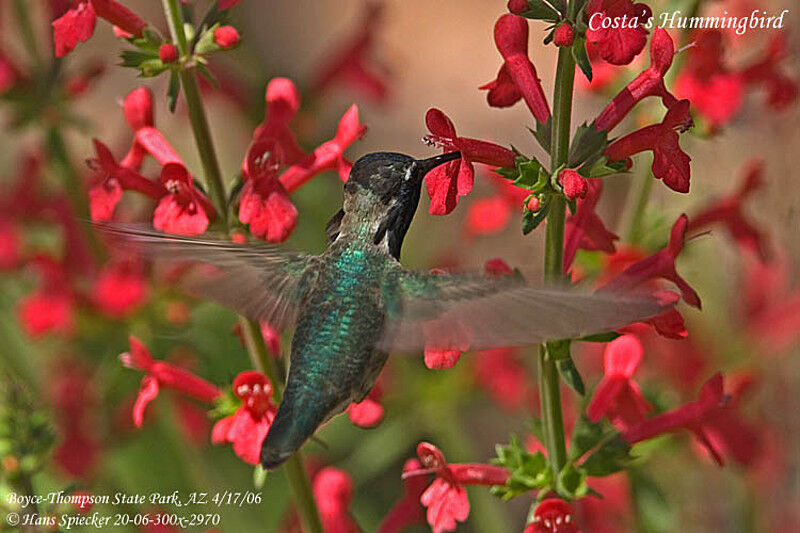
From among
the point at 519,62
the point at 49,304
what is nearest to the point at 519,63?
the point at 519,62

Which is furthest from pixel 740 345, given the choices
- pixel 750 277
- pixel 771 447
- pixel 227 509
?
pixel 227 509

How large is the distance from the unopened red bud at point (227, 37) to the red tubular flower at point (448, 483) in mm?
772

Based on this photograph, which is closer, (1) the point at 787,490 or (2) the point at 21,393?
(2) the point at 21,393

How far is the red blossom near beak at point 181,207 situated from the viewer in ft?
5.98

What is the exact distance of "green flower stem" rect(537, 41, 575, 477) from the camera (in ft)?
5.22

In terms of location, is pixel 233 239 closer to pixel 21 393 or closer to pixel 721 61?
pixel 21 393

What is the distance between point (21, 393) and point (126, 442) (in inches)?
45.6

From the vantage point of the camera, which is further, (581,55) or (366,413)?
(366,413)

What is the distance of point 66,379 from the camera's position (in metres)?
3.02

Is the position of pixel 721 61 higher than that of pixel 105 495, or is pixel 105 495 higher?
pixel 721 61

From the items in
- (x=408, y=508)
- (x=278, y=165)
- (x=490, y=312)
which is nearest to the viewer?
(x=490, y=312)

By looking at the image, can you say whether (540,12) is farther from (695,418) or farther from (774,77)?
(774,77)

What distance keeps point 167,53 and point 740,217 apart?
4.79ft

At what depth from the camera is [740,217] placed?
254 centimetres
